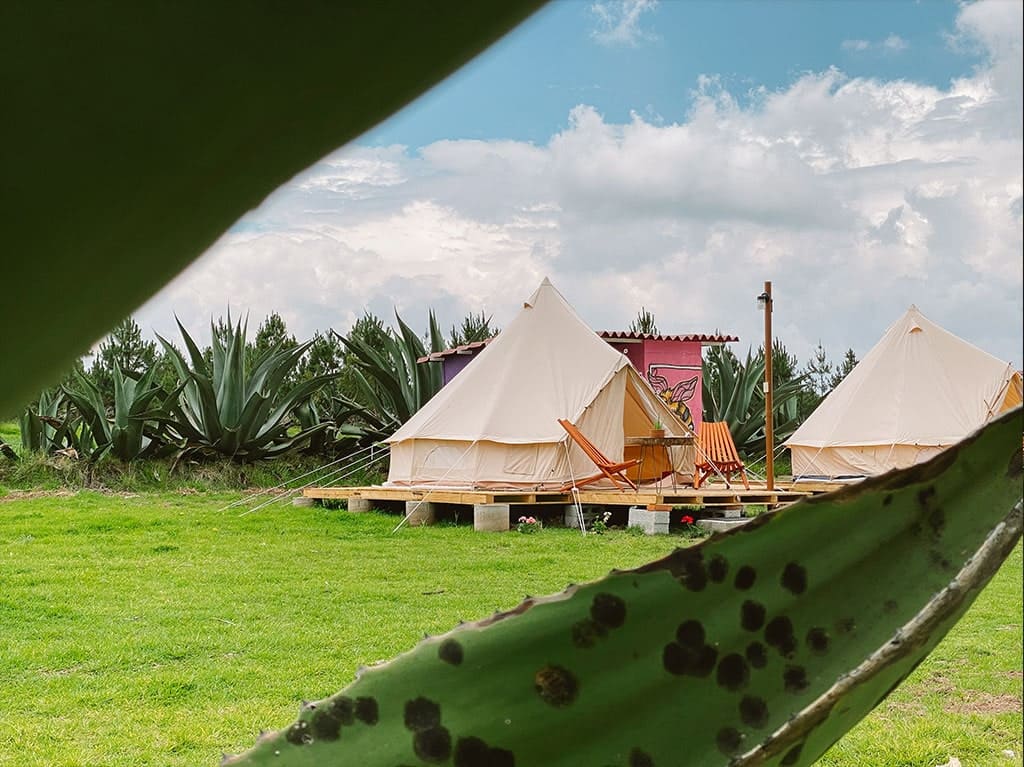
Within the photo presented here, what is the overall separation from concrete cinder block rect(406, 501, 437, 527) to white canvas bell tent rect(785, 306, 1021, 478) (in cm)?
388

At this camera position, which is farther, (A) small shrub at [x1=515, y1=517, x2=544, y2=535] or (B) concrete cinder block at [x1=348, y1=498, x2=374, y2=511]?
(B) concrete cinder block at [x1=348, y1=498, x2=374, y2=511]

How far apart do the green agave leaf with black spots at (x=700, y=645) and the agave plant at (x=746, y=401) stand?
9.71 metres

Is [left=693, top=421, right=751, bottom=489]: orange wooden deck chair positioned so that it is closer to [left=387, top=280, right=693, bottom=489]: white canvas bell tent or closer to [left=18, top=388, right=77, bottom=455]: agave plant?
[left=387, top=280, right=693, bottom=489]: white canvas bell tent

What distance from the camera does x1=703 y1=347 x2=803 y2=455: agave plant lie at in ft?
32.9

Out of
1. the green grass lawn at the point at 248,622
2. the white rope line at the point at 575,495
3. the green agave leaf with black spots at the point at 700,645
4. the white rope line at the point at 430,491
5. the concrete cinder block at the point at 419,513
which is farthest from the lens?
the concrete cinder block at the point at 419,513

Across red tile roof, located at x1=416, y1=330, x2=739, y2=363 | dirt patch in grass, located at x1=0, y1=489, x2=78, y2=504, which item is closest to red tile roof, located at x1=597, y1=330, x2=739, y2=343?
red tile roof, located at x1=416, y1=330, x2=739, y2=363

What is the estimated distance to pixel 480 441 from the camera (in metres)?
6.78

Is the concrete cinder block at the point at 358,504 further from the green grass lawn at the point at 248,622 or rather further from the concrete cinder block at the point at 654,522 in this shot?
the concrete cinder block at the point at 654,522

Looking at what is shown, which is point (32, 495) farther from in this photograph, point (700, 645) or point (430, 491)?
point (700, 645)

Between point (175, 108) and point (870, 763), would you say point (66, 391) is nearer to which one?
point (870, 763)

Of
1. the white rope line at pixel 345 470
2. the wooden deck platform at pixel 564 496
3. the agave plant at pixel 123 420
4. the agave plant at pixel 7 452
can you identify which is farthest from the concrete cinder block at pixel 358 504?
the agave plant at pixel 7 452

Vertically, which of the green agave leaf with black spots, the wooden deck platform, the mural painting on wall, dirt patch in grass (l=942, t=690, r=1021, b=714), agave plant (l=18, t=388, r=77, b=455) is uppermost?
the mural painting on wall

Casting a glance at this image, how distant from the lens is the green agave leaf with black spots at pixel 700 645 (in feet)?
0.88

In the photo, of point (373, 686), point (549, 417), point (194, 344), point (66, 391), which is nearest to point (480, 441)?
point (549, 417)
